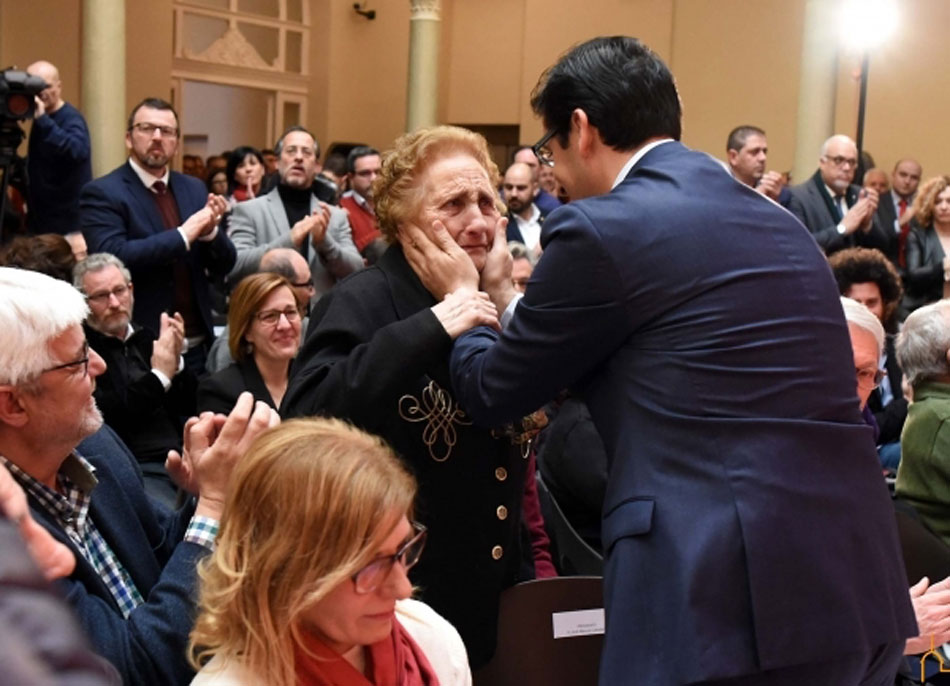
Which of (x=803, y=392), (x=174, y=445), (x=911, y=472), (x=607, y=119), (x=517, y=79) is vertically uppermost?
(x=517, y=79)

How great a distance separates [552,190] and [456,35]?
609 centimetres

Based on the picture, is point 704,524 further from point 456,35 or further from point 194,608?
point 456,35

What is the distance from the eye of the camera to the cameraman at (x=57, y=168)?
17.7ft

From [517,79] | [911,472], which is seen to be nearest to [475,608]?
[911,472]

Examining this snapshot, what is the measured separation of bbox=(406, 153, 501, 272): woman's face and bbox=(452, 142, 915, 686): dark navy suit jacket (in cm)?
36

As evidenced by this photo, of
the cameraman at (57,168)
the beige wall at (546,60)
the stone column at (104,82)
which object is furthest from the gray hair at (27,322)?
the beige wall at (546,60)

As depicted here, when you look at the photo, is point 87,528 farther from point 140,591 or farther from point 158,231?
point 158,231

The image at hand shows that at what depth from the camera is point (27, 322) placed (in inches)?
69.9

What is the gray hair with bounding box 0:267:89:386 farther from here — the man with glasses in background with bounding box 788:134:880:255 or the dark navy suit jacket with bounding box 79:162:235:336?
the man with glasses in background with bounding box 788:134:880:255

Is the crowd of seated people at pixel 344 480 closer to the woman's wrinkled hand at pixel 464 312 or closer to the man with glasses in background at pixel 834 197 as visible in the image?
the woman's wrinkled hand at pixel 464 312

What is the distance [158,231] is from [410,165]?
295cm

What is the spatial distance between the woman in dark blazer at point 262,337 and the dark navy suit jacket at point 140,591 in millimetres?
1734

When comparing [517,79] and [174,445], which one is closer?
[174,445]

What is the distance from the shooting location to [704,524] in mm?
1613
